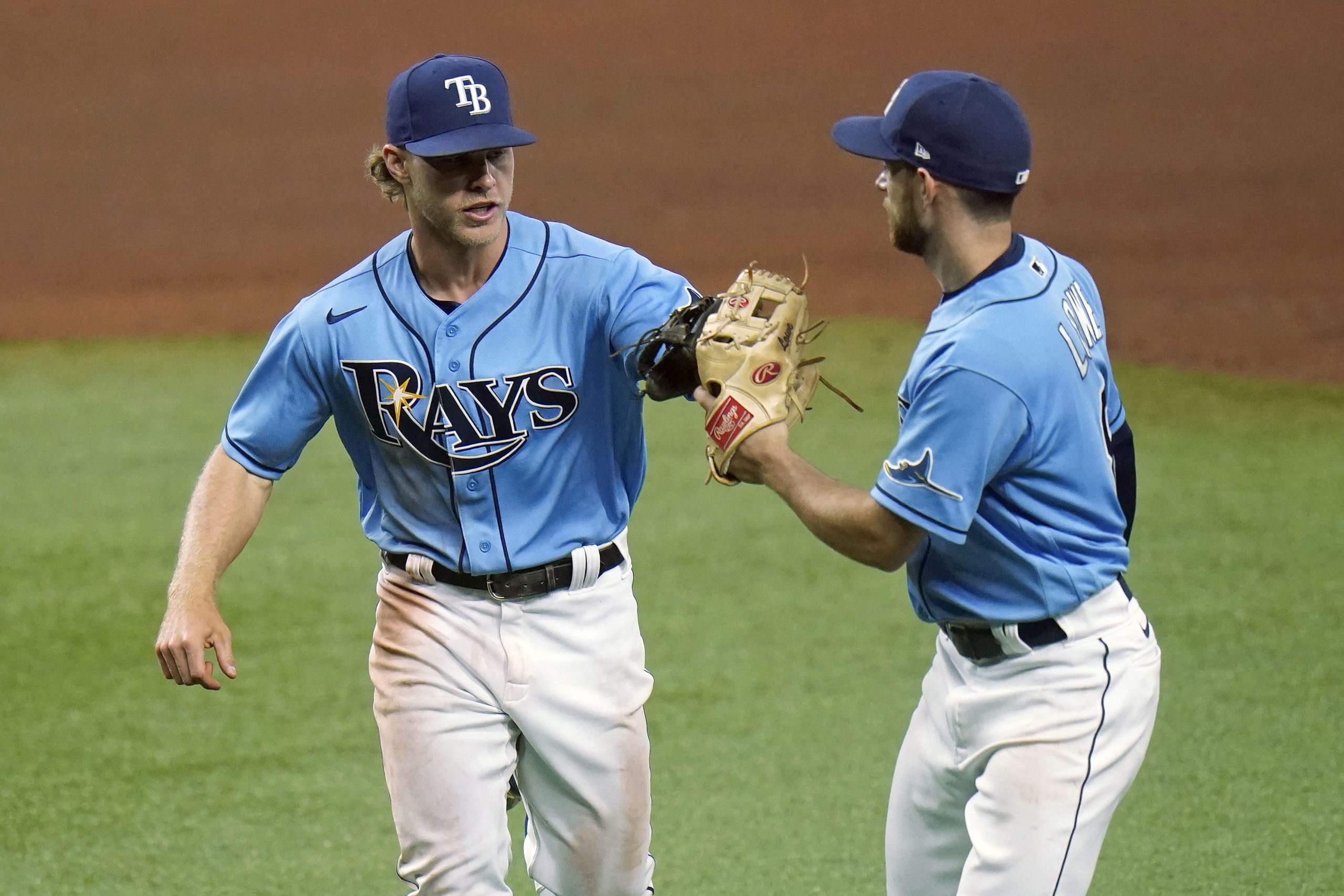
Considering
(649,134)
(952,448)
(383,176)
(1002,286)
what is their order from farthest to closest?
1. (649,134)
2. (383,176)
3. (1002,286)
4. (952,448)

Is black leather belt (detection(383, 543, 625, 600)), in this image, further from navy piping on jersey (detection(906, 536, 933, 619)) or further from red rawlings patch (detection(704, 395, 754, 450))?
navy piping on jersey (detection(906, 536, 933, 619))

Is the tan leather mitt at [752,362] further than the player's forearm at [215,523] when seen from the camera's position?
No

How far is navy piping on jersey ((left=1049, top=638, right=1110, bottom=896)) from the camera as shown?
276 cm

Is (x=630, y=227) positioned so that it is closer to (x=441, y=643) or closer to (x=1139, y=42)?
(x=1139, y=42)

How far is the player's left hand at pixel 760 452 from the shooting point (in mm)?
2846

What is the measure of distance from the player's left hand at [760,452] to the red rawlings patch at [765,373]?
87 mm

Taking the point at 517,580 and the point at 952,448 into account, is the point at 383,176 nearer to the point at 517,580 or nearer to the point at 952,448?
the point at 517,580

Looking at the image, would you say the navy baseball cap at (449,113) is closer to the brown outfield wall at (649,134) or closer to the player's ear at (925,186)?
the player's ear at (925,186)

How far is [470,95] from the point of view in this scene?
320 cm

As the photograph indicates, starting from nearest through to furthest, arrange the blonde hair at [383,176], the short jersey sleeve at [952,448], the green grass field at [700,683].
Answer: the short jersey sleeve at [952,448] < the blonde hair at [383,176] < the green grass field at [700,683]

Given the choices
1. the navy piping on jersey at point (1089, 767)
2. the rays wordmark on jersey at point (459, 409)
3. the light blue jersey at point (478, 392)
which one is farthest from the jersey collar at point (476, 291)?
the navy piping on jersey at point (1089, 767)

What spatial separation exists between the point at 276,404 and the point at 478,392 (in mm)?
441

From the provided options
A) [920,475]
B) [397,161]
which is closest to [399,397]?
[397,161]

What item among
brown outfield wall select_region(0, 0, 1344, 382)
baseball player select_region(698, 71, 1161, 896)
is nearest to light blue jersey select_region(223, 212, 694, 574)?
baseball player select_region(698, 71, 1161, 896)
